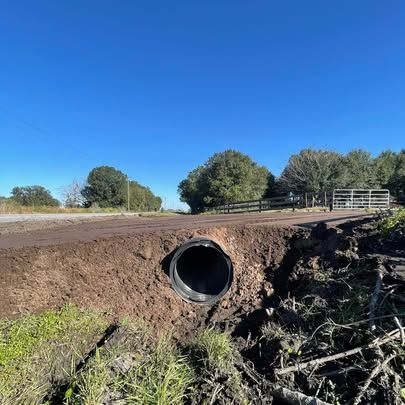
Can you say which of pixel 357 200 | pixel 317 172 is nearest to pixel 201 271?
pixel 357 200

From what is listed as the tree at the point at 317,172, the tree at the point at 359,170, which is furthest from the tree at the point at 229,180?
the tree at the point at 359,170

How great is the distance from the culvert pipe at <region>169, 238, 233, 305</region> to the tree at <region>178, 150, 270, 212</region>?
33.3 meters

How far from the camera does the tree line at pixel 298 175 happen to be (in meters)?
37.5

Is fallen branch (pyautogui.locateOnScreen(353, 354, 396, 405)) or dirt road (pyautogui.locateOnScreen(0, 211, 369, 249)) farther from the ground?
dirt road (pyautogui.locateOnScreen(0, 211, 369, 249))

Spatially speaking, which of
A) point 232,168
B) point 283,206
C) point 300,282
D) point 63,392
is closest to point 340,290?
point 300,282

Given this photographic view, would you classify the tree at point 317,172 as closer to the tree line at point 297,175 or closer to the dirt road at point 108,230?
the tree line at point 297,175

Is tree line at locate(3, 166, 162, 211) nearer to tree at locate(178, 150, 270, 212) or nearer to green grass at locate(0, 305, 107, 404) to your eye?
tree at locate(178, 150, 270, 212)

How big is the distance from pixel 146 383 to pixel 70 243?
3.56m

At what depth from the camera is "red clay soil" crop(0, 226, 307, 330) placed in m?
5.47

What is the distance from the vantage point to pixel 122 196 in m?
68.6

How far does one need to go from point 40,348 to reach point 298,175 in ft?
122

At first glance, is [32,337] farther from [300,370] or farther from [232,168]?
A: [232,168]

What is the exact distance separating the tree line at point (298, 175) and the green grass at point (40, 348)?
35.5 metres

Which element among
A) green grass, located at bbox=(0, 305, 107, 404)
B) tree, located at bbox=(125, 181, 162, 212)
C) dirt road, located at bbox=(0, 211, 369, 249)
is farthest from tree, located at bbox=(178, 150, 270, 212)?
green grass, located at bbox=(0, 305, 107, 404)
